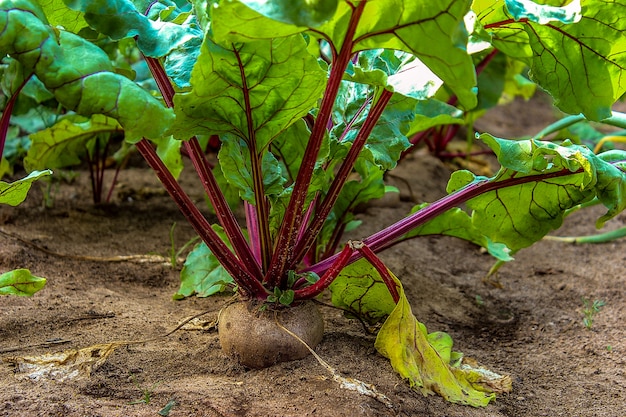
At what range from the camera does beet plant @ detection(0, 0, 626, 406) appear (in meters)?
1.22

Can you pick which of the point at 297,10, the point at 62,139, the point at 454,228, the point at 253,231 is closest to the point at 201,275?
the point at 253,231

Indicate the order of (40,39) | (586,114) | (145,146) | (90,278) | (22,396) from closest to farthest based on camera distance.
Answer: (40,39) < (22,396) < (145,146) < (586,114) < (90,278)

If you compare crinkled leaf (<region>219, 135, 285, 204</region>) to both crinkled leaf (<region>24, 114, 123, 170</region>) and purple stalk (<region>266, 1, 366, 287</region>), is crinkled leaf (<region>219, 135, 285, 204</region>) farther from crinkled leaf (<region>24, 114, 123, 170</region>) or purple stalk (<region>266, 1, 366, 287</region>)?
crinkled leaf (<region>24, 114, 123, 170</region>)

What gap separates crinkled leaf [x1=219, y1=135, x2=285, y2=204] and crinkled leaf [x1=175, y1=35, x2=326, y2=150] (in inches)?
1.4

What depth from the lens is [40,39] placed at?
1.21 meters

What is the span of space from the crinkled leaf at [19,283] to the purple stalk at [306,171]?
0.54 m

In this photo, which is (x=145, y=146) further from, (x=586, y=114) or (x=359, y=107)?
(x=586, y=114)

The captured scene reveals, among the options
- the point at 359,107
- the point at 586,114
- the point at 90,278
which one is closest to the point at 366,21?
the point at 359,107

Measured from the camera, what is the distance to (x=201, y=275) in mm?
1921

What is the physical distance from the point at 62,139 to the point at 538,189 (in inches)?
63.7

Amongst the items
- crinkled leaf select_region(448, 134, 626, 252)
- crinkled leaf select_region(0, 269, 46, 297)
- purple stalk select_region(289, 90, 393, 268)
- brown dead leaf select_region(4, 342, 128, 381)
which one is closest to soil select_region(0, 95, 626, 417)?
brown dead leaf select_region(4, 342, 128, 381)

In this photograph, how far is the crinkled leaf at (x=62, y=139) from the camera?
232 cm

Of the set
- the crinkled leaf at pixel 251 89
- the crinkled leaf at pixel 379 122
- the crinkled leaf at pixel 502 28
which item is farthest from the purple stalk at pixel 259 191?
the crinkled leaf at pixel 502 28

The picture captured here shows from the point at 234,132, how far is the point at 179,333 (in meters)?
0.56
